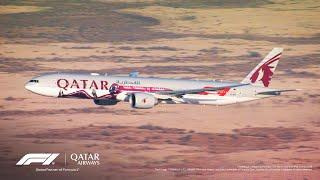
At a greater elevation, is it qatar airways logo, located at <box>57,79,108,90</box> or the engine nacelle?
qatar airways logo, located at <box>57,79,108,90</box>

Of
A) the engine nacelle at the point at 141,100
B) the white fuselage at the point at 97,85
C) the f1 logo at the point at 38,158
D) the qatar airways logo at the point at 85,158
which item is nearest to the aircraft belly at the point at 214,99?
the white fuselage at the point at 97,85

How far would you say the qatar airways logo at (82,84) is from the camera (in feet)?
438

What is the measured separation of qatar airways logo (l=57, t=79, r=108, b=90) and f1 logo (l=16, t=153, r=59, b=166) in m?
13.2

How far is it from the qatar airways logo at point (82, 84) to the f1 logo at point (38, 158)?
13.2 metres

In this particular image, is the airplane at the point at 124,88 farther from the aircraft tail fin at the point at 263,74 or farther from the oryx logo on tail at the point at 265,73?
the oryx logo on tail at the point at 265,73

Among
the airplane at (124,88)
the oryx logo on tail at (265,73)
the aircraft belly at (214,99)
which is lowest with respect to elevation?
the aircraft belly at (214,99)

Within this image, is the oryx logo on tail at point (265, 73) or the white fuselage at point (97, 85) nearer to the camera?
the white fuselage at point (97, 85)

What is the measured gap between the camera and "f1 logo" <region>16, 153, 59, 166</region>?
120 meters

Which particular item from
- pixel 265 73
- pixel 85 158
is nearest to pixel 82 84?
pixel 85 158

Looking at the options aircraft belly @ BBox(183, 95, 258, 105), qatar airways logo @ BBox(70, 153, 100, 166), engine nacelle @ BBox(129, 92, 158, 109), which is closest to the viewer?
qatar airways logo @ BBox(70, 153, 100, 166)

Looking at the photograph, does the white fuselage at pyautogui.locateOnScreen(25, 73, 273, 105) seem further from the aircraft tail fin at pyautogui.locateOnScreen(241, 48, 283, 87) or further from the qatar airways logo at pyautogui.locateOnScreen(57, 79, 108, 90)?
the aircraft tail fin at pyautogui.locateOnScreen(241, 48, 283, 87)

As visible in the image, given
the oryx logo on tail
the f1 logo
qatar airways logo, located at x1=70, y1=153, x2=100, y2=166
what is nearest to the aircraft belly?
the oryx logo on tail

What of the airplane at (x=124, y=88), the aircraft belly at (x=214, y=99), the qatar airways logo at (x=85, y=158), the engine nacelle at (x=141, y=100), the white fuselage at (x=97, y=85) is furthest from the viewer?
the aircraft belly at (x=214, y=99)

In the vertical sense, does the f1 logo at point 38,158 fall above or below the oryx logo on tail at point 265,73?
below
